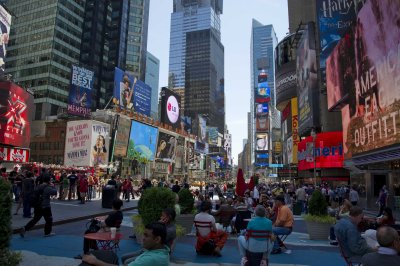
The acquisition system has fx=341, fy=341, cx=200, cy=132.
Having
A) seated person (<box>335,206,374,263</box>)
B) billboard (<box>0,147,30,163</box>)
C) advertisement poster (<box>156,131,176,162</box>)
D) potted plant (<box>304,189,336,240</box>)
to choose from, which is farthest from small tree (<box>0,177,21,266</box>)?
advertisement poster (<box>156,131,176,162</box>)

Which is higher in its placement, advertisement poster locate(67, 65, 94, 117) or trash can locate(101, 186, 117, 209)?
advertisement poster locate(67, 65, 94, 117)

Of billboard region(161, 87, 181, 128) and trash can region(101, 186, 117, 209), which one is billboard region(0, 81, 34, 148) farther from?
billboard region(161, 87, 181, 128)

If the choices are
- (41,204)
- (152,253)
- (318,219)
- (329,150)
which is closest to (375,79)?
(318,219)

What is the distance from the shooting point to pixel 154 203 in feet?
28.4

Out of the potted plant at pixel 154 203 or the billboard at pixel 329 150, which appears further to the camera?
the billboard at pixel 329 150

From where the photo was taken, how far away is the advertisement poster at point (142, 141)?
213 feet

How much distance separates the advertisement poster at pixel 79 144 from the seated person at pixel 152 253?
51.5m

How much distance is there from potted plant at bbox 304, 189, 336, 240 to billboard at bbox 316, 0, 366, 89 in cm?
4252

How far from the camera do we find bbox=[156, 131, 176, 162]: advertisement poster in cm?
8138

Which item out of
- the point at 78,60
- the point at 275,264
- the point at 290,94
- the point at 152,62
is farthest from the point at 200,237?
the point at 152,62

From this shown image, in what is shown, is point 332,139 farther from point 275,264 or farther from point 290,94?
point 275,264

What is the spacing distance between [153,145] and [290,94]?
33220 mm

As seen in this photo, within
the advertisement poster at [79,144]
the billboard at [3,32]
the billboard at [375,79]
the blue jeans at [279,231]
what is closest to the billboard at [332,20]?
the billboard at [375,79]

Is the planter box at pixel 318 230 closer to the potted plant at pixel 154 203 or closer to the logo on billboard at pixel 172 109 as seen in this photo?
the potted plant at pixel 154 203
